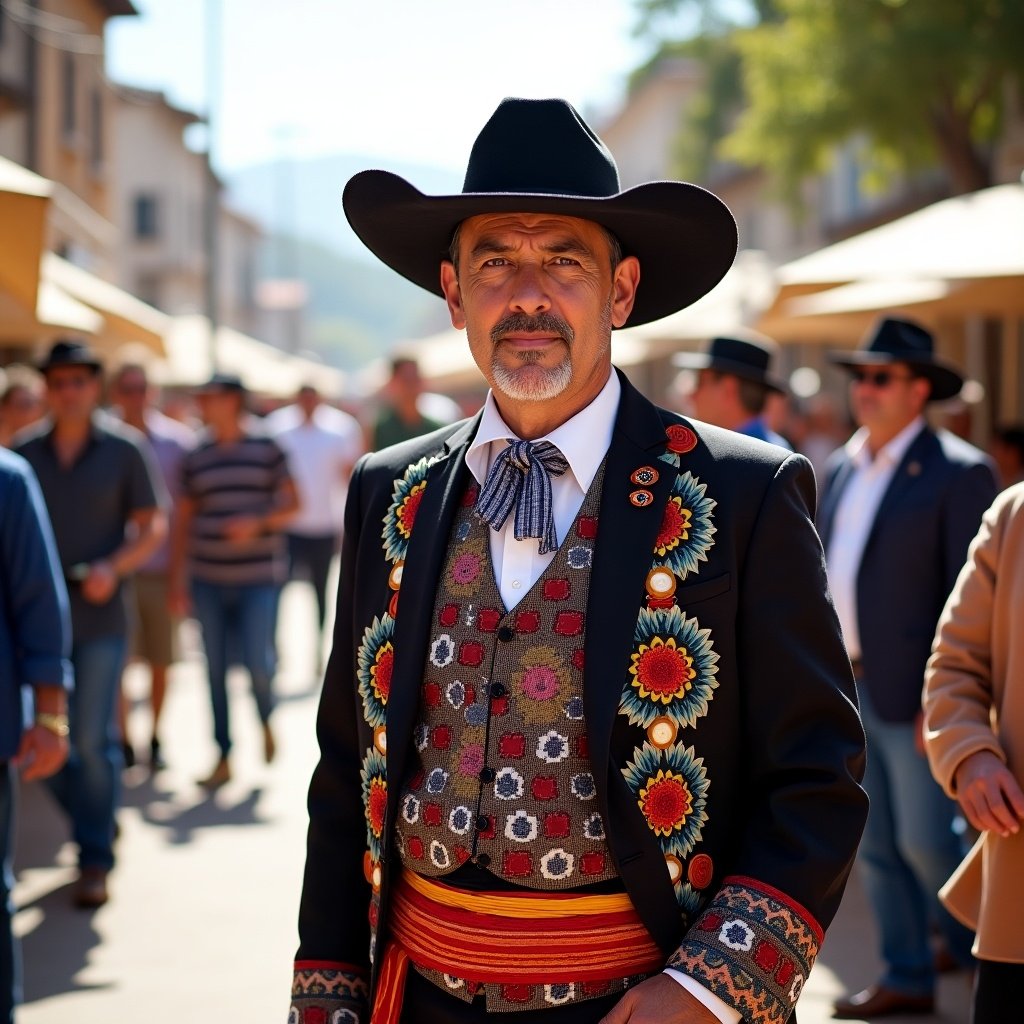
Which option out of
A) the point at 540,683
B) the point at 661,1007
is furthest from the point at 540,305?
the point at 661,1007

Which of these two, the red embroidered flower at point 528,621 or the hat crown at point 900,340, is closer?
the red embroidered flower at point 528,621

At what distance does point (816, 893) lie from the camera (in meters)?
2.44

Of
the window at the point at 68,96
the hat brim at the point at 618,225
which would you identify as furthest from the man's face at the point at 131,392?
the window at the point at 68,96

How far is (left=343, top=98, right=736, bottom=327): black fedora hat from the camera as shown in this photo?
A: 2.65 m

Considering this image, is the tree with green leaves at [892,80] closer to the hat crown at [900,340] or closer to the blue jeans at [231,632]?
the blue jeans at [231,632]

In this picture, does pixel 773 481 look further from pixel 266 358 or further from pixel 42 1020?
pixel 266 358

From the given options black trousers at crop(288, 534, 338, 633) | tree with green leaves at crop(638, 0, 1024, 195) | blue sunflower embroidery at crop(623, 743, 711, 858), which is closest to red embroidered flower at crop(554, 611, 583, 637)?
blue sunflower embroidery at crop(623, 743, 711, 858)

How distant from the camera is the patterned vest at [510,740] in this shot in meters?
2.50

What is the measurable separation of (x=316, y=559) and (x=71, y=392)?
16.5ft

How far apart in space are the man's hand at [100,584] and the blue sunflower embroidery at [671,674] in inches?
192

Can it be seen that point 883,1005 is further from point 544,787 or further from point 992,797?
point 544,787

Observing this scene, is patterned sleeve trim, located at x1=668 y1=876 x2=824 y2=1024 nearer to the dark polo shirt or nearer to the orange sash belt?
the orange sash belt

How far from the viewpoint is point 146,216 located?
50969mm

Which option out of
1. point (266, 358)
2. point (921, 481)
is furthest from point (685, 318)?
point (266, 358)
